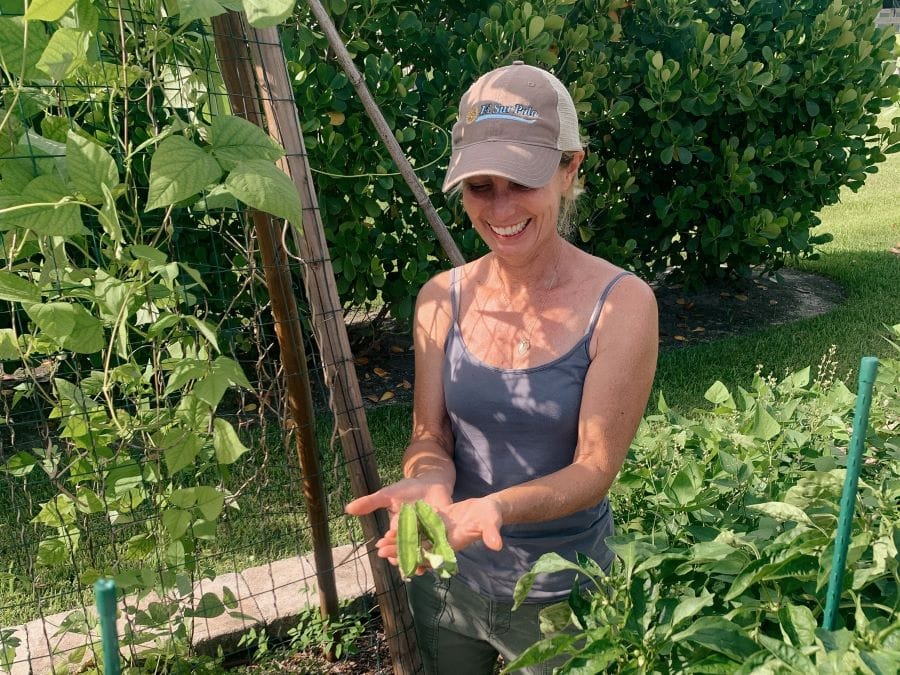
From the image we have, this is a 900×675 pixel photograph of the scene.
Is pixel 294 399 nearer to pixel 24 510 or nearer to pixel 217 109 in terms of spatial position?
pixel 217 109

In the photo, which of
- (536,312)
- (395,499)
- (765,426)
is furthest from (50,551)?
(765,426)

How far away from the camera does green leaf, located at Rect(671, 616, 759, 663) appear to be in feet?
3.77

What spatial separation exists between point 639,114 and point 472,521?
4.17 m

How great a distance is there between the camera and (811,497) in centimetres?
161

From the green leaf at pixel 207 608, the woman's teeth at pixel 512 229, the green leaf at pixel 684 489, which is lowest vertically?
the green leaf at pixel 207 608

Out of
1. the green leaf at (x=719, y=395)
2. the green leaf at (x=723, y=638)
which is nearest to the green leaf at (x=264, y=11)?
the green leaf at (x=723, y=638)

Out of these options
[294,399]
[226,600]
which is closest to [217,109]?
[294,399]

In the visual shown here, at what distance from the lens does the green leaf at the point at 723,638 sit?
1.15 metres

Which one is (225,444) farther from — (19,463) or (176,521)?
(19,463)

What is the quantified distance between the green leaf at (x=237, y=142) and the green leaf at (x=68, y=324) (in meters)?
0.37

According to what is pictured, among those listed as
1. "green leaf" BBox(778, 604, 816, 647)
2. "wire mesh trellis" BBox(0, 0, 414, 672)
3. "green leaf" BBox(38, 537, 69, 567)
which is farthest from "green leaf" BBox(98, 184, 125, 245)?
"green leaf" BBox(778, 604, 816, 647)

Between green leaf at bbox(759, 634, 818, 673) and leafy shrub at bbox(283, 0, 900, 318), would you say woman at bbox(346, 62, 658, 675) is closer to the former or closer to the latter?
green leaf at bbox(759, 634, 818, 673)

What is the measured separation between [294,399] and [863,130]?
15.5 ft

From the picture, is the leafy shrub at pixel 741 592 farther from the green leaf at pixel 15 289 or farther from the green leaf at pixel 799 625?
the green leaf at pixel 15 289
